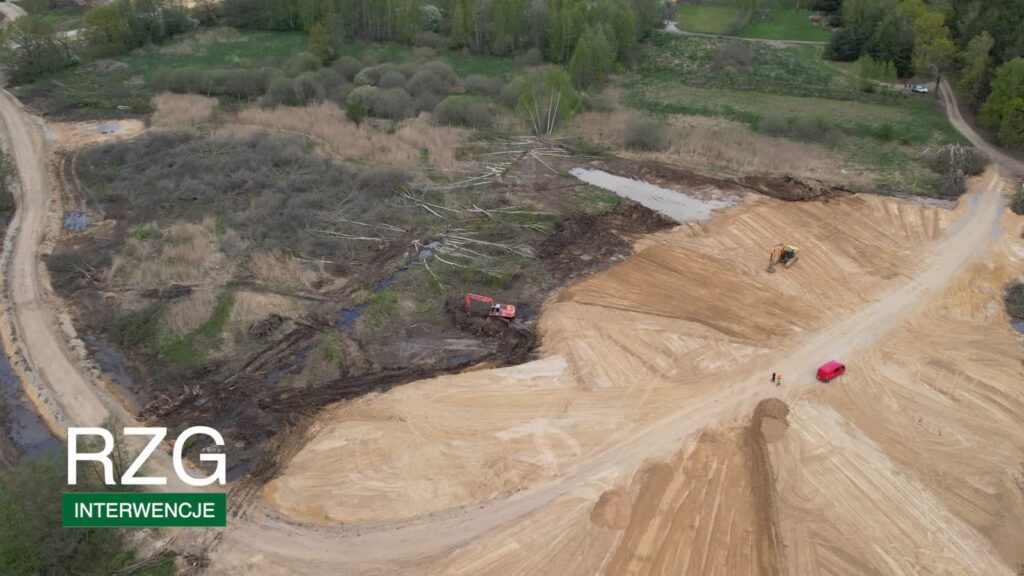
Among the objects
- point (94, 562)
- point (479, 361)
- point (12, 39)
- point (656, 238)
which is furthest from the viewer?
point (12, 39)

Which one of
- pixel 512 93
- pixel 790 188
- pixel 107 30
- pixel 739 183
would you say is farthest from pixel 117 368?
pixel 107 30

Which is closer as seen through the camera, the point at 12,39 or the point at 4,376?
the point at 4,376

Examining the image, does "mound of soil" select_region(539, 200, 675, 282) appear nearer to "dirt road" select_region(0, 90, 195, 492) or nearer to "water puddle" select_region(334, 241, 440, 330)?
"water puddle" select_region(334, 241, 440, 330)

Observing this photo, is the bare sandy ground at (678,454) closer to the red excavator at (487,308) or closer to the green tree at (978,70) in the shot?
the red excavator at (487,308)

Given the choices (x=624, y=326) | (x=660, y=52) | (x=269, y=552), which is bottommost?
(x=269, y=552)

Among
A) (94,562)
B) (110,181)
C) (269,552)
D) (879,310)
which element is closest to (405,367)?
(269,552)

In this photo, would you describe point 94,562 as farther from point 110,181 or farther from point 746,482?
point 110,181

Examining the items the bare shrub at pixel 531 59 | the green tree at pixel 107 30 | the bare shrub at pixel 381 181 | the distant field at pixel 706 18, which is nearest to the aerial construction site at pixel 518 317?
the bare shrub at pixel 381 181

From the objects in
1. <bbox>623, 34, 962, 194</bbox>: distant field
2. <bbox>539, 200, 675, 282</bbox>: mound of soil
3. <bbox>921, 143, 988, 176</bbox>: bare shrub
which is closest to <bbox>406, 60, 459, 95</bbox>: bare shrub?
<bbox>623, 34, 962, 194</bbox>: distant field
